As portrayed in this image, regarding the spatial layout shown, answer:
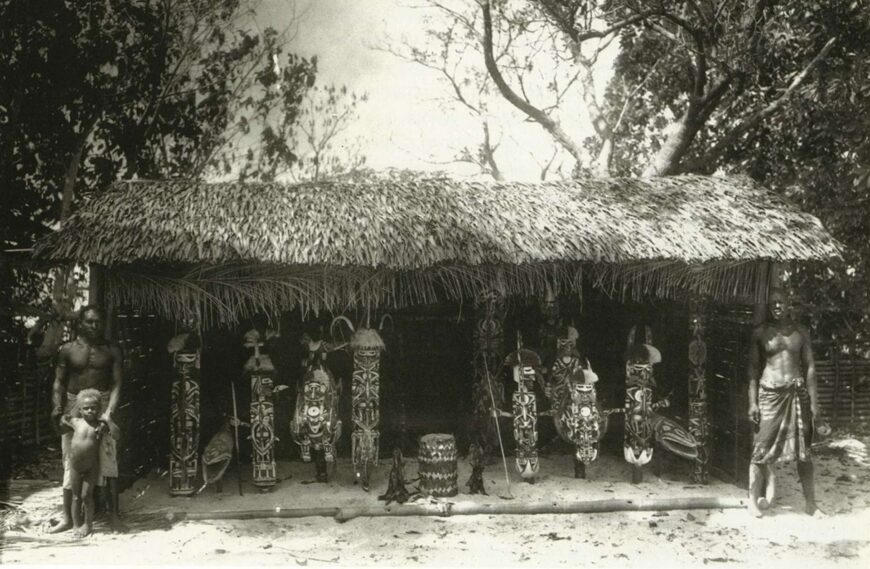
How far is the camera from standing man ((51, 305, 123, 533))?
5973 mm

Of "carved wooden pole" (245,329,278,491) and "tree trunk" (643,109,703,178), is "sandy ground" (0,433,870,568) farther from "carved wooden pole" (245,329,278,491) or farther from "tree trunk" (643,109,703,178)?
"tree trunk" (643,109,703,178)

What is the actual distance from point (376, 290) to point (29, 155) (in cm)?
658

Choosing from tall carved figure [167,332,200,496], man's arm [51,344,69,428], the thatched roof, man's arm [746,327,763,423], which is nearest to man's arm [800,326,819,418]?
man's arm [746,327,763,423]

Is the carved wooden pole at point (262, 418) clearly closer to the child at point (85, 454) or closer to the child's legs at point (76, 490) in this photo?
the child at point (85, 454)

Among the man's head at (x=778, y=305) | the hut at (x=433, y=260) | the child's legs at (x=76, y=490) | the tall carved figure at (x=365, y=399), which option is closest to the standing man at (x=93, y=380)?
the child's legs at (x=76, y=490)

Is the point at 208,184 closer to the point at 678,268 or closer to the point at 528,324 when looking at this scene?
the point at 528,324

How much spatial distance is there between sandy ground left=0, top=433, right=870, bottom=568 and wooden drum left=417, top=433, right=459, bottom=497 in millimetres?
197

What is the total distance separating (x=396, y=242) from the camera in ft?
22.5

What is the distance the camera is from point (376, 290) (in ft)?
22.9

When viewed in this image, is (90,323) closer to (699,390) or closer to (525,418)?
(525,418)

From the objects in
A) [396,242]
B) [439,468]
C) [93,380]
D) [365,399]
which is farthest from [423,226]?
[93,380]

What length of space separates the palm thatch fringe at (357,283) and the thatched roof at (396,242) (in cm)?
1

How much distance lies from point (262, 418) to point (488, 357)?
95.6 inches

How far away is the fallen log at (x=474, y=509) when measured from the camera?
6352mm
